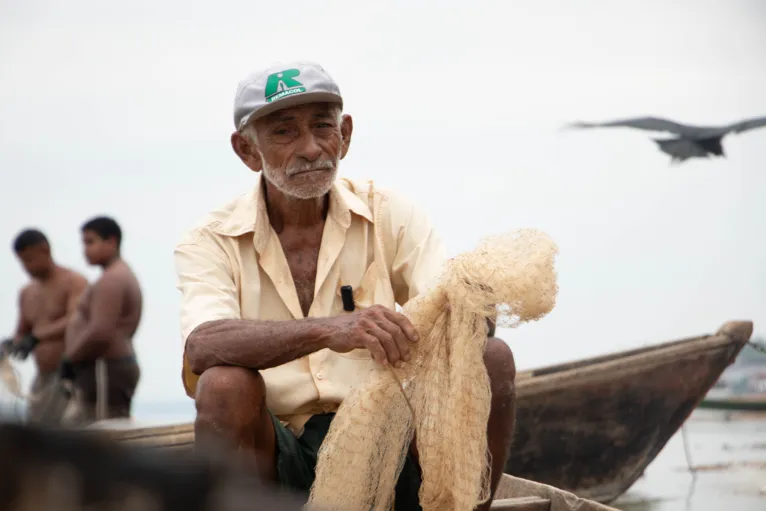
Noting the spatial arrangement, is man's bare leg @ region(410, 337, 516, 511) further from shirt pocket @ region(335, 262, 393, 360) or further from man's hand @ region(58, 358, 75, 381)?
man's hand @ region(58, 358, 75, 381)

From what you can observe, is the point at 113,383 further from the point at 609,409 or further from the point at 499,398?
the point at 499,398

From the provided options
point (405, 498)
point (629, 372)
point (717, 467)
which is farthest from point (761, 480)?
point (405, 498)

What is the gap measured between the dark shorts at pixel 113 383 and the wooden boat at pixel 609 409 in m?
2.63

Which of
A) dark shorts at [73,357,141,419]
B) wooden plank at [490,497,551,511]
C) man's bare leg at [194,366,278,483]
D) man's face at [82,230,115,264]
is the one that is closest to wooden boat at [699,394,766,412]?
dark shorts at [73,357,141,419]

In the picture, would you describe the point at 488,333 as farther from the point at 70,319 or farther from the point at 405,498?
the point at 70,319

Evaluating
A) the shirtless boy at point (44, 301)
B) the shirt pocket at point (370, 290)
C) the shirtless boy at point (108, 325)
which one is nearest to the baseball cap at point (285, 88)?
the shirt pocket at point (370, 290)

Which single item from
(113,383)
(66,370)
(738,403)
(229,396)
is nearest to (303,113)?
(229,396)

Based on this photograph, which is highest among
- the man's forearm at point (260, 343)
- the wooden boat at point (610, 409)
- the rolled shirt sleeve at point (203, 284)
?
the rolled shirt sleeve at point (203, 284)

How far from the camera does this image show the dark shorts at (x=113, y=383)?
23.0ft

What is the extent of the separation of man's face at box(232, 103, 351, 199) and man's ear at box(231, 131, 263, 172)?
9cm

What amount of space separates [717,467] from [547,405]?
2.89 meters

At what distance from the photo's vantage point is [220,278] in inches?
112

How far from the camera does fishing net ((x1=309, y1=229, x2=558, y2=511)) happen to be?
2.39m

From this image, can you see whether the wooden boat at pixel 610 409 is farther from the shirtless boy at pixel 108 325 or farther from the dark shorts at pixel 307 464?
the dark shorts at pixel 307 464
